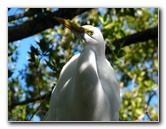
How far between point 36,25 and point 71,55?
0.27 meters

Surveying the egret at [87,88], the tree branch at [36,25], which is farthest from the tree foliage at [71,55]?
the egret at [87,88]

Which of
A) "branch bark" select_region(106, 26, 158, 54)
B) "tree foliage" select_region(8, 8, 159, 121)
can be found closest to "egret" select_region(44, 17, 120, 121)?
"tree foliage" select_region(8, 8, 159, 121)

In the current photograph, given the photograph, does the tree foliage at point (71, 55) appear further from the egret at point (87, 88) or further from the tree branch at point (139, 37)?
the egret at point (87, 88)

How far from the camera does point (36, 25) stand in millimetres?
1971

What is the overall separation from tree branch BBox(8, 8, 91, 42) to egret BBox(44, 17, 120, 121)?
40 cm

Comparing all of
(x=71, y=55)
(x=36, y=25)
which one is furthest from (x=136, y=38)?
(x=36, y=25)

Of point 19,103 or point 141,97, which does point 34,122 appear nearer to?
point 19,103

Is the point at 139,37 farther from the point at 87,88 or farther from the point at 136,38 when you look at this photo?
the point at 87,88

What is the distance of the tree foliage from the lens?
1912 mm

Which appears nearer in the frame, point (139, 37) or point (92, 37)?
point (92, 37)

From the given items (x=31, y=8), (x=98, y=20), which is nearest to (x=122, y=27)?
(x=98, y=20)

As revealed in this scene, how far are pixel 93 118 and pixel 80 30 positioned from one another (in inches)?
14.4

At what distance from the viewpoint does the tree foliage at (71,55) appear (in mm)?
1912

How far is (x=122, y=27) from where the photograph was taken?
2.47 meters
